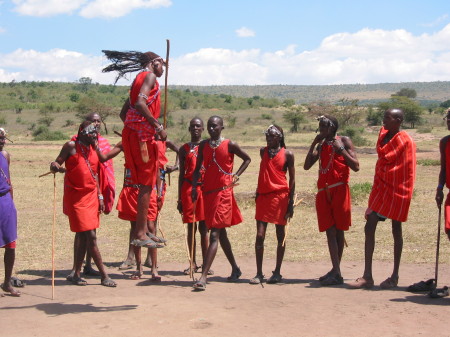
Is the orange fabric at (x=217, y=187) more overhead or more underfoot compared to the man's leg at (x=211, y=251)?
more overhead

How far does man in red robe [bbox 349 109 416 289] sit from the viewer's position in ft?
23.1

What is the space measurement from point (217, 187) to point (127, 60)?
1838 millimetres

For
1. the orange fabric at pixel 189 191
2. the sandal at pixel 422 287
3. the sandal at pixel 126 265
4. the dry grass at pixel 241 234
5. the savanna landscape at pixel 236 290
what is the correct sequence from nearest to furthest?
1. the savanna landscape at pixel 236 290
2. the sandal at pixel 422 287
3. the orange fabric at pixel 189 191
4. the sandal at pixel 126 265
5. the dry grass at pixel 241 234

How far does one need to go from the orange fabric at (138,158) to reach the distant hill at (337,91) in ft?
372

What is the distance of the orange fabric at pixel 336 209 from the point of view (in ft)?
24.4

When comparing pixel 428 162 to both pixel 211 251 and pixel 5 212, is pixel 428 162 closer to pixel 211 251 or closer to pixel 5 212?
pixel 211 251

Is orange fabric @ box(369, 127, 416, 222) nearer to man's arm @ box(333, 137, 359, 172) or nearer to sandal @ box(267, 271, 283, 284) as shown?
man's arm @ box(333, 137, 359, 172)

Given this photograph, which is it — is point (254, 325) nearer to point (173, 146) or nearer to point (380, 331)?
point (380, 331)

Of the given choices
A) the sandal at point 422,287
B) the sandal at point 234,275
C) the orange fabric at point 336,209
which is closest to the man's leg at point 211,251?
the sandal at point 234,275

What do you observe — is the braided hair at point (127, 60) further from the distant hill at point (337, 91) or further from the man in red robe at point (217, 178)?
the distant hill at point (337, 91)

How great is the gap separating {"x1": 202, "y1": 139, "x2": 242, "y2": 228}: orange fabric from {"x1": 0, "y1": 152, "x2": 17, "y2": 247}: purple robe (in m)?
2.15

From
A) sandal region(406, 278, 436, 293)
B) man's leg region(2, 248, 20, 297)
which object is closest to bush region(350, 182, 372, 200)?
sandal region(406, 278, 436, 293)

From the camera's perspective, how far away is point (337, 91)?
130 meters

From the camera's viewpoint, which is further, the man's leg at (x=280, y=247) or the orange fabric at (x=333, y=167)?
the man's leg at (x=280, y=247)
